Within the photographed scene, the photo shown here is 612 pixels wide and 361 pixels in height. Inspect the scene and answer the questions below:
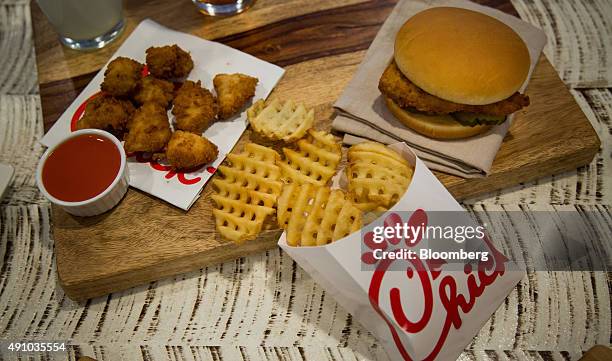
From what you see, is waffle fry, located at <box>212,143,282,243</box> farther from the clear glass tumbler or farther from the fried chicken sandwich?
the clear glass tumbler

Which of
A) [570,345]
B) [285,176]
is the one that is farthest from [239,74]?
[570,345]

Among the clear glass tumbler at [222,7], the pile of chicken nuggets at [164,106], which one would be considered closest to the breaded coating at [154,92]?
the pile of chicken nuggets at [164,106]

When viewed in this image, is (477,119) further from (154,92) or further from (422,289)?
(154,92)

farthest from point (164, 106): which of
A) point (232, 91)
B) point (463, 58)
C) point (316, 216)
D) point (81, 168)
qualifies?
point (463, 58)

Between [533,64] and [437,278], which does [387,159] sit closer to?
[437,278]

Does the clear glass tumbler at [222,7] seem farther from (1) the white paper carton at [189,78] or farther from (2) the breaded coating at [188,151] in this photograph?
(2) the breaded coating at [188,151]

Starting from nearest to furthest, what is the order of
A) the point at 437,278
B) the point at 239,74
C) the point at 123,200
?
the point at 437,278 < the point at 123,200 < the point at 239,74
